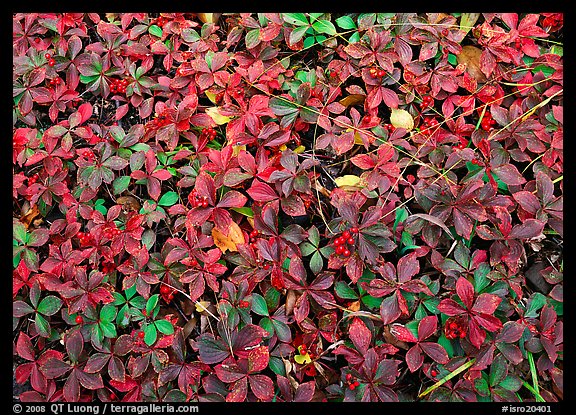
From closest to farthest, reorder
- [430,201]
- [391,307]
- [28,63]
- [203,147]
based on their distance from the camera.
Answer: [391,307]
[430,201]
[203,147]
[28,63]

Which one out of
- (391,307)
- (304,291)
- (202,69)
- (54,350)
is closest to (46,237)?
(54,350)

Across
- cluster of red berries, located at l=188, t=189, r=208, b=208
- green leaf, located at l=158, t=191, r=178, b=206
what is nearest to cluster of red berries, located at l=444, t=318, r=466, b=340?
cluster of red berries, located at l=188, t=189, r=208, b=208

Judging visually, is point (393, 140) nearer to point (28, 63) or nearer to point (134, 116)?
point (134, 116)

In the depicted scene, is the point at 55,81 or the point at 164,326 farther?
the point at 55,81

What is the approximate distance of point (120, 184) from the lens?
205cm

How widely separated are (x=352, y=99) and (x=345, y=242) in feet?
2.25

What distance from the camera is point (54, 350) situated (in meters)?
1.92

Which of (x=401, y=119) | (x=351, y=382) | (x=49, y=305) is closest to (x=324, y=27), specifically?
(x=401, y=119)

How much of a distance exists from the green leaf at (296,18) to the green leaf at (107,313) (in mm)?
1424

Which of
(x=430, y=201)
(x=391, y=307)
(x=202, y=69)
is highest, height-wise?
(x=202, y=69)

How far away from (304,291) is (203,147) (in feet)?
2.46

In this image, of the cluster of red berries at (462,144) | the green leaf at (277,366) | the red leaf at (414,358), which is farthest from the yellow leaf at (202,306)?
the cluster of red berries at (462,144)

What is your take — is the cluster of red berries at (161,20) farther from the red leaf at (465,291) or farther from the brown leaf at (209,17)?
the red leaf at (465,291)

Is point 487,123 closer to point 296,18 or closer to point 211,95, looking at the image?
point 296,18
